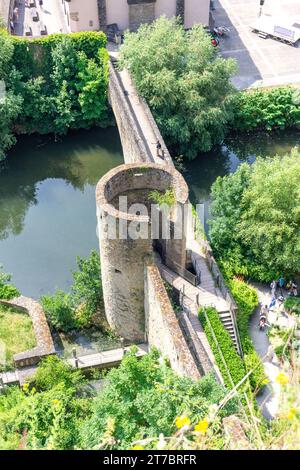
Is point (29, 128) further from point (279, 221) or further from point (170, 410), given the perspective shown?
point (170, 410)

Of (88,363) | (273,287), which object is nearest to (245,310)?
(273,287)

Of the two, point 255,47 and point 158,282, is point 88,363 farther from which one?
point 255,47

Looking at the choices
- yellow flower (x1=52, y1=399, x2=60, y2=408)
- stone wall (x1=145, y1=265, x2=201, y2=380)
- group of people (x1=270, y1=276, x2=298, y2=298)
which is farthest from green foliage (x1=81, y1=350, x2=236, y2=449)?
group of people (x1=270, y1=276, x2=298, y2=298)

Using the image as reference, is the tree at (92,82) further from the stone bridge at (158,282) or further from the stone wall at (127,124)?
the stone bridge at (158,282)

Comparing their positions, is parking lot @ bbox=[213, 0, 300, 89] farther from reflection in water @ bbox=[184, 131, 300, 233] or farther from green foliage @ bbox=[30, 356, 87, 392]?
green foliage @ bbox=[30, 356, 87, 392]

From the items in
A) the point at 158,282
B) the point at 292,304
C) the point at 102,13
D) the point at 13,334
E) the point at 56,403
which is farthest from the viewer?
the point at 102,13
